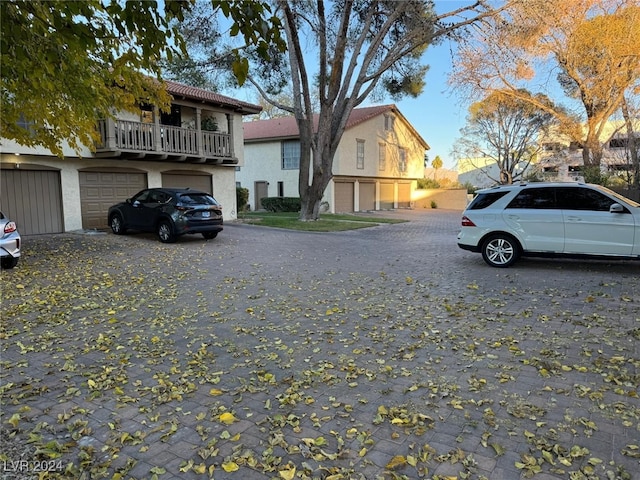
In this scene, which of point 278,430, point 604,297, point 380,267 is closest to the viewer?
point 278,430

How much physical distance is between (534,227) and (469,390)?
6396 mm

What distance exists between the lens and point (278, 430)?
312 centimetres

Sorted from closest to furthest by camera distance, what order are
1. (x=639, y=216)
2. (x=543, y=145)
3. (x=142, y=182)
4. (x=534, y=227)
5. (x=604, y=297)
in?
(x=604, y=297)
(x=639, y=216)
(x=534, y=227)
(x=142, y=182)
(x=543, y=145)

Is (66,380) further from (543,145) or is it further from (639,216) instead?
(543,145)

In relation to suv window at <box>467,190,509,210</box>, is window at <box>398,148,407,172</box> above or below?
above

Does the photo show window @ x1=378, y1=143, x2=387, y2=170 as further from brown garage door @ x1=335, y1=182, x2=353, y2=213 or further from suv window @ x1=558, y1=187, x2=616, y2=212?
suv window @ x1=558, y1=187, x2=616, y2=212

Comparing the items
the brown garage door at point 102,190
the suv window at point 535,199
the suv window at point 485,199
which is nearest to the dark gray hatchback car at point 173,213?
the brown garage door at point 102,190

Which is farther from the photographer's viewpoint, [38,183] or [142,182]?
[142,182]

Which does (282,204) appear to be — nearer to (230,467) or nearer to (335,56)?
(335,56)

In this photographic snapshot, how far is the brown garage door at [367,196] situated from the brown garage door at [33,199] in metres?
19.8

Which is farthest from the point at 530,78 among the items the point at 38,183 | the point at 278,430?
the point at 278,430

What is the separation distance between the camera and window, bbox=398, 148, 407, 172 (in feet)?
113

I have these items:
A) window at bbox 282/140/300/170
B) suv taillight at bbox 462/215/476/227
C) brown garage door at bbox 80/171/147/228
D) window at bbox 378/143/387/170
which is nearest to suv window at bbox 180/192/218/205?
brown garage door at bbox 80/171/147/228

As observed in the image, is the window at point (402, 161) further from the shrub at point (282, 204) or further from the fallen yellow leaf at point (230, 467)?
the fallen yellow leaf at point (230, 467)
